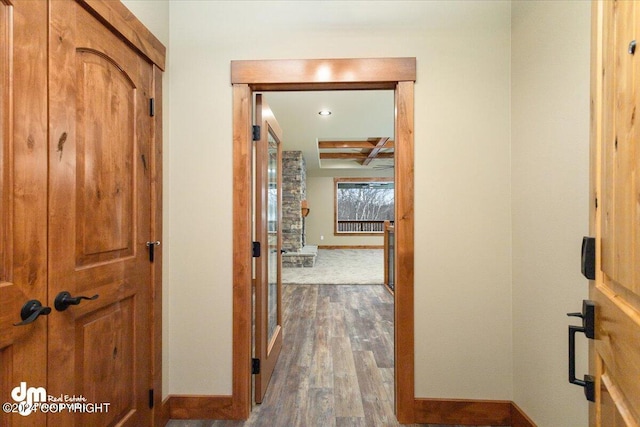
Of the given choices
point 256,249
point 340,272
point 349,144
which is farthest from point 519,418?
point 349,144

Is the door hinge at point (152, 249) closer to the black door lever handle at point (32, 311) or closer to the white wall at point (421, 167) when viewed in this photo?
the white wall at point (421, 167)

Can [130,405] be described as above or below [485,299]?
below

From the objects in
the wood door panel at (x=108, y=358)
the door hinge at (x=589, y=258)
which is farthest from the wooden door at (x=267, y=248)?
the door hinge at (x=589, y=258)

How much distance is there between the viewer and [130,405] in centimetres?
161

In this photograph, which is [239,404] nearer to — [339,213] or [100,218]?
[100,218]

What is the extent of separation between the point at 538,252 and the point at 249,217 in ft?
5.27

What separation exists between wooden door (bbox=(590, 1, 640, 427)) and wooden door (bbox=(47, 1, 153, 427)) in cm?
163

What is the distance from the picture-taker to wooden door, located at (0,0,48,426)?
994 millimetres

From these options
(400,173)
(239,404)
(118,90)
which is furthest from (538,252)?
(118,90)

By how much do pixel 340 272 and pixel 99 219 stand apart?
5737mm

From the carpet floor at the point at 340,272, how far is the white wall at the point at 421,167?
3745 millimetres

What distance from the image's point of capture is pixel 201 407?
197cm

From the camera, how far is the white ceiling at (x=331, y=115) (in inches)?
147

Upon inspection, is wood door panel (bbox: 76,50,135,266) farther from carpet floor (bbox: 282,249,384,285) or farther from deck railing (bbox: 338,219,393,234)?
deck railing (bbox: 338,219,393,234)
